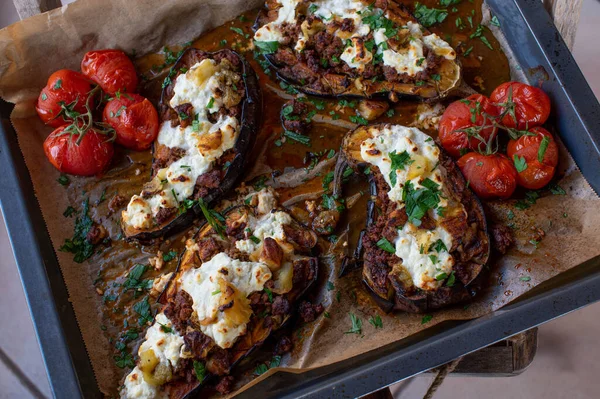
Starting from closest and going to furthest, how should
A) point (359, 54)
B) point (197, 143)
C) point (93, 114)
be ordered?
1. point (197, 143)
2. point (359, 54)
3. point (93, 114)

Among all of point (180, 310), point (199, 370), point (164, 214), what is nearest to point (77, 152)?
point (164, 214)

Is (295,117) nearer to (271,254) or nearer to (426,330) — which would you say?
(271,254)

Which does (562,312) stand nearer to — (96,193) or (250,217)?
(250,217)

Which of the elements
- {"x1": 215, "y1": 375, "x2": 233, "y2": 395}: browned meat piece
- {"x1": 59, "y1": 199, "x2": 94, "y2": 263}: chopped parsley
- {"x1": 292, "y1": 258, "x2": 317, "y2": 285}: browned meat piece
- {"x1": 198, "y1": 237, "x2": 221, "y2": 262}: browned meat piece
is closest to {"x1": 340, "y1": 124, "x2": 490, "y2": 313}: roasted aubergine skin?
{"x1": 292, "y1": 258, "x2": 317, "y2": 285}: browned meat piece

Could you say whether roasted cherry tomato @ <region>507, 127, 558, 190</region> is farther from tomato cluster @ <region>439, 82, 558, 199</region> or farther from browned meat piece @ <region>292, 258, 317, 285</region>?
browned meat piece @ <region>292, 258, 317, 285</region>

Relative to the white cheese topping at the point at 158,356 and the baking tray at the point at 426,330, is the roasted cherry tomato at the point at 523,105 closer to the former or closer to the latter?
the baking tray at the point at 426,330

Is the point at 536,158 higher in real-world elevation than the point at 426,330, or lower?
higher

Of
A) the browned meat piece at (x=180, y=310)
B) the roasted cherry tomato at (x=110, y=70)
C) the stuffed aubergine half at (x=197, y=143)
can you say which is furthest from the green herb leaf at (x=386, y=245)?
Result: the roasted cherry tomato at (x=110, y=70)
